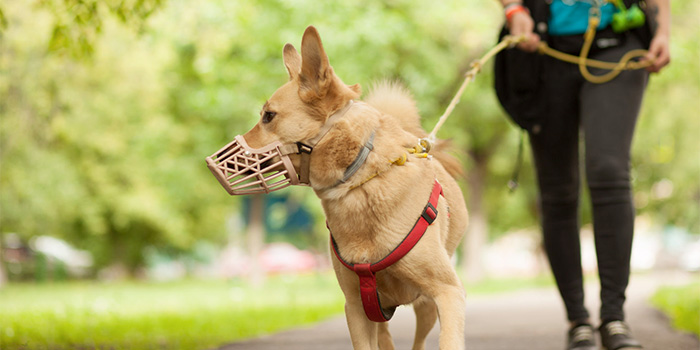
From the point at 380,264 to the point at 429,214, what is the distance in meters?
0.32

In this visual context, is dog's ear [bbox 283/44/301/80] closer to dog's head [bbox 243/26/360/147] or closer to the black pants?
dog's head [bbox 243/26/360/147]

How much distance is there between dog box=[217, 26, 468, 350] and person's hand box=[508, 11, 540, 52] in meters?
1.59

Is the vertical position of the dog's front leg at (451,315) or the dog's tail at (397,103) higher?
the dog's tail at (397,103)

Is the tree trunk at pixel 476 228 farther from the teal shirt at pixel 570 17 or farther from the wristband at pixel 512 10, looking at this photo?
the wristband at pixel 512 10

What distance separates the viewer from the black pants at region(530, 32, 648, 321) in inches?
168

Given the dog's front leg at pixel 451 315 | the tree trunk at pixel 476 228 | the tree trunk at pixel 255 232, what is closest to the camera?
the dog's front leg at pixel 451 315

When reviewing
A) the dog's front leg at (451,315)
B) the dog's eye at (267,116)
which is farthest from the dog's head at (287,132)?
the dog's front leg at (451,315)

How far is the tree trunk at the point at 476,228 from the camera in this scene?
22703 millimetres

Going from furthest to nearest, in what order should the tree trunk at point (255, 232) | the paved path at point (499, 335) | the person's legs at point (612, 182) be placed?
1. the tree trunk at point (255, 232)
2. the paved path at point (499, 335)
3. the person's legs at point (612, 182)

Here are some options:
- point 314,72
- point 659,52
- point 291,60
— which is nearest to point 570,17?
point 659,52

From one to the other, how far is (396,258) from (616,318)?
172 cm

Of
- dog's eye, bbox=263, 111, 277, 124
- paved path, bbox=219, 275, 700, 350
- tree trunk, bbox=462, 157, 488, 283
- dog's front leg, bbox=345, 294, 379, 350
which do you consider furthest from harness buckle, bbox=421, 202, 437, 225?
tree trunk, bbox=462, 157, 488, 283

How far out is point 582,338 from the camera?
4562mm

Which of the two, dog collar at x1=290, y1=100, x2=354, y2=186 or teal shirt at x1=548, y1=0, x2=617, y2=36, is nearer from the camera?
dog collar at x1=290, y1=100, x2=354, y2=186
